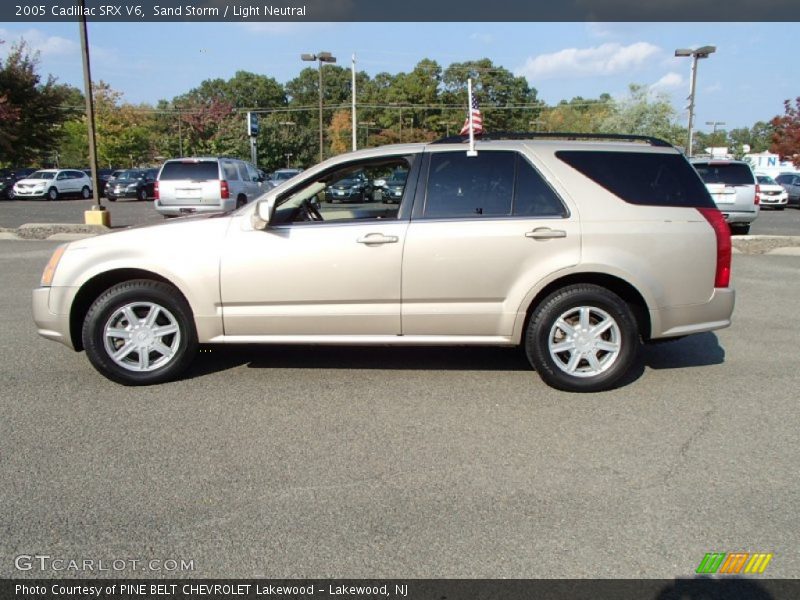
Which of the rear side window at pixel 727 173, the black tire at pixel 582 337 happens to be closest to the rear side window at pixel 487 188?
the black tire at pixel 582 337

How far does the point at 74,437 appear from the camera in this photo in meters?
4.09

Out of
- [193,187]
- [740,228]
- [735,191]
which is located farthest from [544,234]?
[740,228]

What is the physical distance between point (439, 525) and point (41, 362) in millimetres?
4109

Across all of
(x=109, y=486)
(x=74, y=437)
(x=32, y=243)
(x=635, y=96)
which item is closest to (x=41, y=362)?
(x=74, y=437)

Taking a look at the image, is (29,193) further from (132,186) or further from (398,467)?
(398,467)

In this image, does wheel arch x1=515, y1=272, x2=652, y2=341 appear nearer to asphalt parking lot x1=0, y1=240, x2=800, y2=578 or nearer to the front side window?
asphalt parking lot x1=0, y1=240, x2=800, y2=578

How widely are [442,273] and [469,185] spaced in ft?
2.38

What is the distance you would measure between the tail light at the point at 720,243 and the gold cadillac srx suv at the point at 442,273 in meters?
0.01

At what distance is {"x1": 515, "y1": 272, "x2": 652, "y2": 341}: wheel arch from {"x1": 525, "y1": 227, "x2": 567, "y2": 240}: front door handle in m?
0.31

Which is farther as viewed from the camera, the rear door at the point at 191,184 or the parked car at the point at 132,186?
the parked car at the point at 132,186

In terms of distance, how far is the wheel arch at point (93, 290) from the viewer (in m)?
5.03

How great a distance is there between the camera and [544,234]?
488cm

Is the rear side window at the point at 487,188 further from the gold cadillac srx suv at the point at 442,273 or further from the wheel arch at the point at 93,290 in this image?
the wheel arch at the point at 93,290

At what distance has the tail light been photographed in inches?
195
